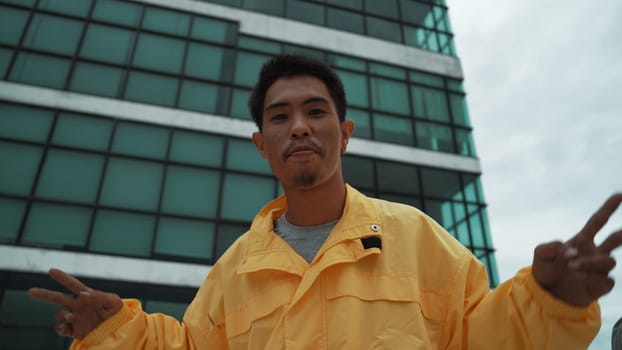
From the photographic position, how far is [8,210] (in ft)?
30.9

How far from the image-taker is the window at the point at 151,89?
11.5 m

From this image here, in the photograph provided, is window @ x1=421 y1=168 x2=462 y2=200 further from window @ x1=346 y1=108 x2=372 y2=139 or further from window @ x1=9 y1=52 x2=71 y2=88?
window @ x1=9 y1=52 x2=71 y2=88

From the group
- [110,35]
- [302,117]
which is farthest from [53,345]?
[302,117]

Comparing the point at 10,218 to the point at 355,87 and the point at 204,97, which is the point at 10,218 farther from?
the point at 355,87

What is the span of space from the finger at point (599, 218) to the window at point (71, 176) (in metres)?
10.6

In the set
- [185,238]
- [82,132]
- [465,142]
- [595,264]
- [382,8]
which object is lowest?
[595,264]

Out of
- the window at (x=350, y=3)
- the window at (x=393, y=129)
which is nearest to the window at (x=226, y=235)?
the window at (x=393, y=129)

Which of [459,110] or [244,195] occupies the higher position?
[459,110]

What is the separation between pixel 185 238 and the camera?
10188mm

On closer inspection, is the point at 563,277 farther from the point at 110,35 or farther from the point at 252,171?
the point at 110,35

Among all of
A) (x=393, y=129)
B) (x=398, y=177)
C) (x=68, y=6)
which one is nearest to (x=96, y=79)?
(x=68, y=6)

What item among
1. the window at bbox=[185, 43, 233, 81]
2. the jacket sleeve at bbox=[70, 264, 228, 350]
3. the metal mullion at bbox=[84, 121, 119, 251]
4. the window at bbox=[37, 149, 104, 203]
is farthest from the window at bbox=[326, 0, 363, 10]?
the jacket sleeve at bbox=[70, 264, 228, 350]

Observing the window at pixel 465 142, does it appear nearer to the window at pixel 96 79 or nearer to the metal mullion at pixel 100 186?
the metal mullion at pixel 100 186

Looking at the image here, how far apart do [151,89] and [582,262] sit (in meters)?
12.1
